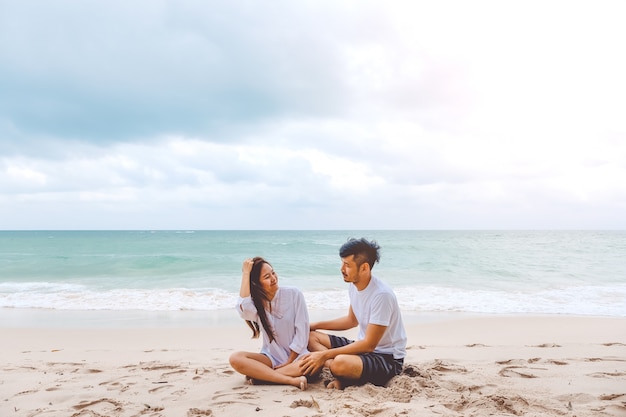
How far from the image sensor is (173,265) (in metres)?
21.9

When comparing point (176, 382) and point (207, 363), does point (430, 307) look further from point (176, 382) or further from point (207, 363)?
point (176, 382)

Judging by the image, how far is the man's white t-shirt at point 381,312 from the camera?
383 cm

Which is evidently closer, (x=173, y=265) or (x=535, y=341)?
(x=535, y=341)

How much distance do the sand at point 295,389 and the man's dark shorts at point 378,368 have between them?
0.10 meters

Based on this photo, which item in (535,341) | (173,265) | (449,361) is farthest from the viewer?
(173,265)

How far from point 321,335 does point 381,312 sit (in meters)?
0.97

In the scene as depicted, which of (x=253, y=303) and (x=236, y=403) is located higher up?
(x=253, y=303)

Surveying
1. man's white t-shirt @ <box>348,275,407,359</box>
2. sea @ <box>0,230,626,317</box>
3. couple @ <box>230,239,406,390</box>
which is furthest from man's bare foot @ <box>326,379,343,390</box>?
sea @ <box>0,230,626,317</box>

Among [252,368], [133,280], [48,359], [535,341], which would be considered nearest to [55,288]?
[133,280]

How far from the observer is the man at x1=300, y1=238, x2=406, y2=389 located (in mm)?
3848

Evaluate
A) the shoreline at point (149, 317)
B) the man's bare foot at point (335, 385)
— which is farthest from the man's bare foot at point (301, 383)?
the shoreline at point (149, 317)

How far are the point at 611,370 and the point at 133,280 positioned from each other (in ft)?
52.4

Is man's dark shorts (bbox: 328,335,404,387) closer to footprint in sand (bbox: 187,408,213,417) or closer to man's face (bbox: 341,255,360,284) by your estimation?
man's face (bbox: 341,255,360,284)

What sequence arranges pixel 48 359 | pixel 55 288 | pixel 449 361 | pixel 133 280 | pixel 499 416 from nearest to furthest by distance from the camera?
pixel 499 416 < pixel 449 361 < pixel 48 359 < pixel 55 288 < pixel 133 280
